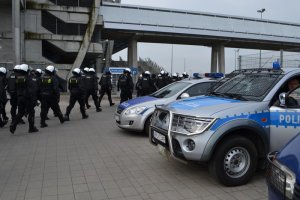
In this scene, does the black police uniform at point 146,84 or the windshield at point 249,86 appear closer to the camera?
the windshield at point 249,86

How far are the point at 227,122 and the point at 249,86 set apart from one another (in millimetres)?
1162

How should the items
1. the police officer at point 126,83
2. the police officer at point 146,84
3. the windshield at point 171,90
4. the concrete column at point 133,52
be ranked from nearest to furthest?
the windshield at point 171,90, the police officer at point 126,83, the police officer at point 146,84, the concrete column at point 133,52

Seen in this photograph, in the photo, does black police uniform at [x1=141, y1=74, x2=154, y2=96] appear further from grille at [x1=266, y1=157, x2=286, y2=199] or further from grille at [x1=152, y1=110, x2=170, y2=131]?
grille at [x1=266, y1=157, x2=286, y2=199]

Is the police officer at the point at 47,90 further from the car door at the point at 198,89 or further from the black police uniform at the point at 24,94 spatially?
the car door at the point at 198,89

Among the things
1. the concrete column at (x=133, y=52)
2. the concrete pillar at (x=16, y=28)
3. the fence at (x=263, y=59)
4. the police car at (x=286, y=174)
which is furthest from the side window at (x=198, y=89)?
the concrete column at (x=133, y=52)

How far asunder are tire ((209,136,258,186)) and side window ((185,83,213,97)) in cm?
355

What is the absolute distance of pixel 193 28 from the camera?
Answer: 116ft

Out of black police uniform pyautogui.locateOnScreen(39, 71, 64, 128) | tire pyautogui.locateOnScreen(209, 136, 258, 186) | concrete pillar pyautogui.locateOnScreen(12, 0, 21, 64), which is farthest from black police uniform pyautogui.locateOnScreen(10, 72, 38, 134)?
concrete pillar pyautogui.locateOnScreen(12, 0, 21, 64)

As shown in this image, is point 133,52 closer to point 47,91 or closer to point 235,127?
point 47,91

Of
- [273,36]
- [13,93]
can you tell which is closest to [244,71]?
[13,93]

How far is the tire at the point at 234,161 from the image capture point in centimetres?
467

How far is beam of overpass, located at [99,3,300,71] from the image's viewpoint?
33156 mm

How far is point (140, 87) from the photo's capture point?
52.1 ft

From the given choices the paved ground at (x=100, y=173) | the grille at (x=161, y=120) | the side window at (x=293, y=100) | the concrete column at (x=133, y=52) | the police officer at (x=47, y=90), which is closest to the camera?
the side window at (x=293, y=100)
